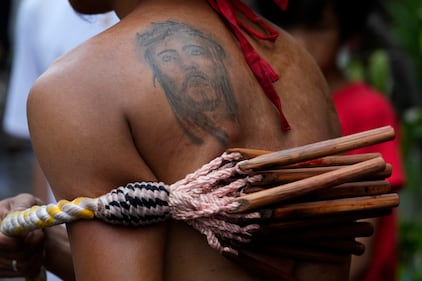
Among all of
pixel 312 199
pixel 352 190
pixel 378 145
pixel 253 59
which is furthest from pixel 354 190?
pixel 378 145

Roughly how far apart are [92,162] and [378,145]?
2169 millimetres

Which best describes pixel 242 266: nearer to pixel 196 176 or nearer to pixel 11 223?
pixel 196 176

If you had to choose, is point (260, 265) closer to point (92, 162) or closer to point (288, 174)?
point (288, 174)

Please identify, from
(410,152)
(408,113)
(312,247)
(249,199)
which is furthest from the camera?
(410,152)

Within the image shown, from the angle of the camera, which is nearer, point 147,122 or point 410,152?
point 147,122

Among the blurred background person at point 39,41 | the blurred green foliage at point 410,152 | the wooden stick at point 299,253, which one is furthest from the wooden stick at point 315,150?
the blurred green foliage at point 410,152

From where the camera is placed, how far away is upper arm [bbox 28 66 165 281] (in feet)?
6.88

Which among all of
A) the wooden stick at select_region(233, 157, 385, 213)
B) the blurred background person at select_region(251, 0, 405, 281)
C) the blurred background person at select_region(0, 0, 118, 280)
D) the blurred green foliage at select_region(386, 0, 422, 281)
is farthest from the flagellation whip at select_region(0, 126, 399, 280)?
the blurred green foliage at select_region(386, 0, 422, 281)

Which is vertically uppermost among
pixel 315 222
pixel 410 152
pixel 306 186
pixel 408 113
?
pixel 306 186

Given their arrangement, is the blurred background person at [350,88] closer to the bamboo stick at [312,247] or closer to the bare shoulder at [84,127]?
the bamboo stick at [312,247]

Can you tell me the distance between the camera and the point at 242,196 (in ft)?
6.91

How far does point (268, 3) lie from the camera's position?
4.44m

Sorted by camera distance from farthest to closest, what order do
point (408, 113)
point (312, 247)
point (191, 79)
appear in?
point (408, 113) < point (312, 247) < point (191, 79)

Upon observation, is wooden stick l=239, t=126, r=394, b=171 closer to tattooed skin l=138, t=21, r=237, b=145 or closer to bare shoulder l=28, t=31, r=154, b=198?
tattooed skin l=138, t=21, r=237, b=145
